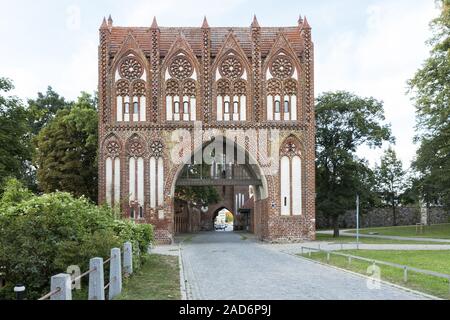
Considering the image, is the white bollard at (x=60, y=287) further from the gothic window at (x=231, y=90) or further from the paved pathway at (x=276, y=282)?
A: the gothic window at (x=231, y=90)

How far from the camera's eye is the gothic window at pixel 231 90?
35.5m

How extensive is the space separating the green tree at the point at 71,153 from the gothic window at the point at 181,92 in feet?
26.1

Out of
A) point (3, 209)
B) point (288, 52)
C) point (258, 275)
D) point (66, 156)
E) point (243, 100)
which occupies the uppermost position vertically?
point (288, 52)

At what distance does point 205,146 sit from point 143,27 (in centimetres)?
913

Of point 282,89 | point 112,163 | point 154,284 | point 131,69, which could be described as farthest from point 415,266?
point 131,69

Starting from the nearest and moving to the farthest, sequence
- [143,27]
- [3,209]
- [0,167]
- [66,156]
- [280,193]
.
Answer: [3,209]
[0,167]
[280,193]
[143,27]
[66,156]

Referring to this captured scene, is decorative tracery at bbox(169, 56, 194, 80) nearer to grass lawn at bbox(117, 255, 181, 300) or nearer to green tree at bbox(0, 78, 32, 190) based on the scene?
green tree at bbox(0, 78, 32, 190)

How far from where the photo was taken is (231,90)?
35.7m

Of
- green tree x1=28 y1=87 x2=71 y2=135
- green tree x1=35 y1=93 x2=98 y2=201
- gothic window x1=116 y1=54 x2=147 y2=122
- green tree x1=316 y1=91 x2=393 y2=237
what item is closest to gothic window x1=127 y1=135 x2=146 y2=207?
gothic window x1=116 y1=54 x2=147 y2=122

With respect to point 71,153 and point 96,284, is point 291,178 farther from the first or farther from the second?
point 96,284

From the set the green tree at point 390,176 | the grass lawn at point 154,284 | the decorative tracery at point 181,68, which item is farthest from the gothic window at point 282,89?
the green tree at point 390,176
